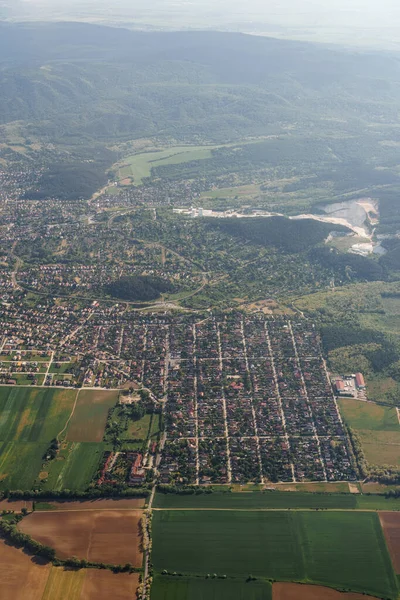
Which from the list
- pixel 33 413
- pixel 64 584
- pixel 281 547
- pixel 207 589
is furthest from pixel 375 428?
pixel 33 413


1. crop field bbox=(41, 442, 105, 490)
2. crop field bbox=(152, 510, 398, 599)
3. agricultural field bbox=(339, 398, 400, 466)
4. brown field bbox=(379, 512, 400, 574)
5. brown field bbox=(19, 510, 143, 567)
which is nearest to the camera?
crop field bbox=(152, 510, 398, 599)

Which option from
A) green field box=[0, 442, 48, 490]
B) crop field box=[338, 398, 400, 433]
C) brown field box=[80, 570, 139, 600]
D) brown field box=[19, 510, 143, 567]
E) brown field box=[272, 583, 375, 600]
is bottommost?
brown field box=[272, 583, 375, 600]

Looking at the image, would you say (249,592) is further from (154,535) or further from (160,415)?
(160,415)

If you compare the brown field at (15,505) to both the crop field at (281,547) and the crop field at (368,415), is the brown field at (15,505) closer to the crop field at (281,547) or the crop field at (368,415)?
the crop field at (281,547)

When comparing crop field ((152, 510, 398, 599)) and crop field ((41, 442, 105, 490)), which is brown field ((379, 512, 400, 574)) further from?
crop field ((41, 442, 105, 490))

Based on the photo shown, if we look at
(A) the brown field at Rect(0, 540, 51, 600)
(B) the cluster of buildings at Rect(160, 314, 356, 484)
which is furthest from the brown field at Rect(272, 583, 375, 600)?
(A) the brown field at Rect(0, 540, 51, 600)

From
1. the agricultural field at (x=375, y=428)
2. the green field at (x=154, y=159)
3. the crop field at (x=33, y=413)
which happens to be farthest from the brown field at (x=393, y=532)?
the green field at (x=154, y=159)
